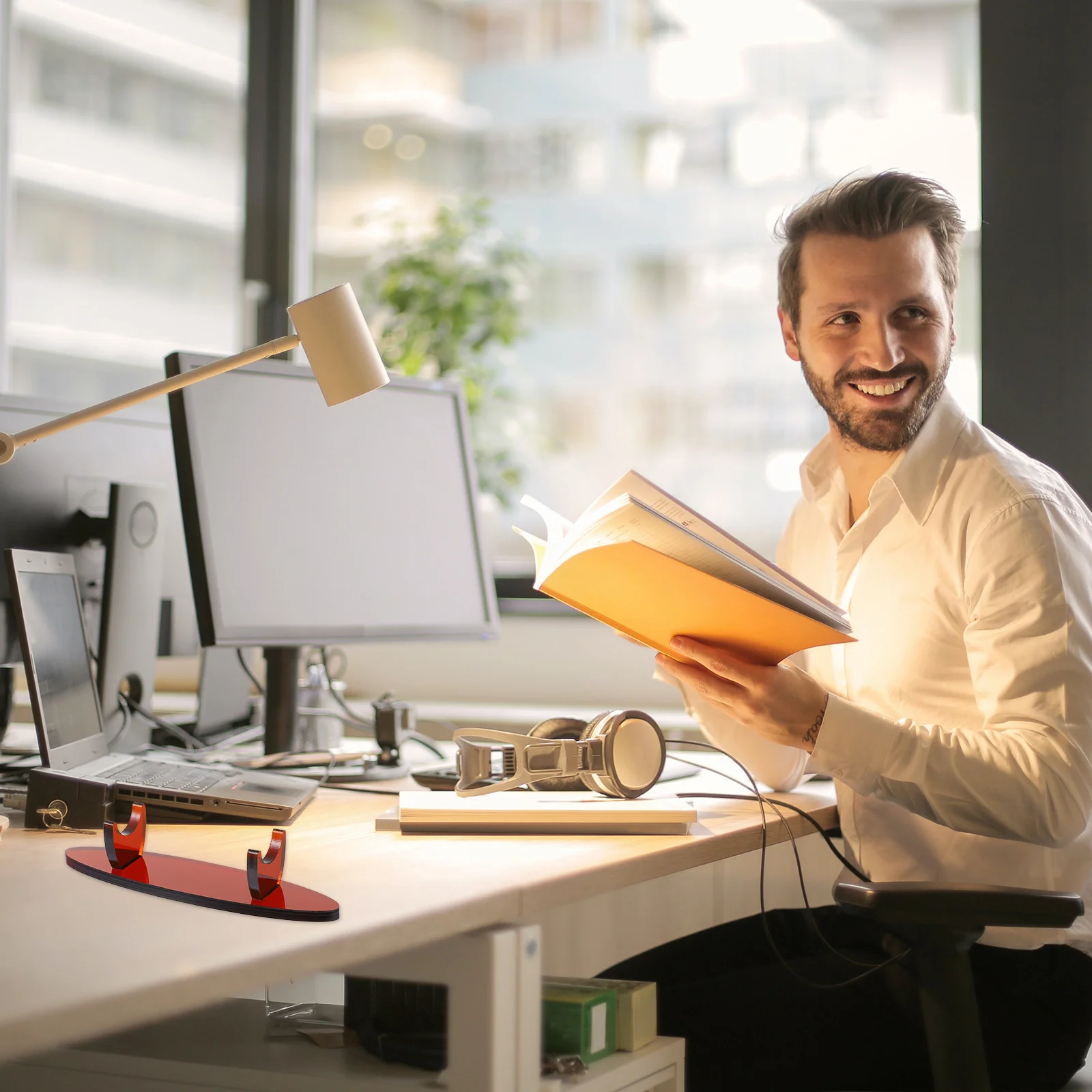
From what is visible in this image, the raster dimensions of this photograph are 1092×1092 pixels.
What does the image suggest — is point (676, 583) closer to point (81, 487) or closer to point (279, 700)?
point (279, 700)

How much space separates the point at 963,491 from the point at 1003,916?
0.52m

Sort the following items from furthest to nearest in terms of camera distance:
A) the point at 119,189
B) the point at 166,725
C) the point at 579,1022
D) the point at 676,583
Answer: the point at 119,189 → the point at 166,725 → the point at 676,583 → the point at 579,1022

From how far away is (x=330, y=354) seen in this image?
132cm

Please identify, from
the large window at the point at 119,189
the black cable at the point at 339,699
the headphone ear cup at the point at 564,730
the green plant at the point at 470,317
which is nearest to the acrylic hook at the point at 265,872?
the headphone ear cup at the point at 564,730

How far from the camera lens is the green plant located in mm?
2902

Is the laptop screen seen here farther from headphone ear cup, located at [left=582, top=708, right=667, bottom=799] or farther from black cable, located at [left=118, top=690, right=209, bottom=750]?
headphone ear cup, located at [left=582, top=708, right=667, bottom=799]

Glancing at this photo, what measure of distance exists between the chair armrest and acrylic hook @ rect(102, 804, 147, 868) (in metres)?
0.59

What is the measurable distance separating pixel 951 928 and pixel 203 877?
1.99 ft

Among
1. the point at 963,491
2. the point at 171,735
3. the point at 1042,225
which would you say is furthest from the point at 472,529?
the point at 1042,225

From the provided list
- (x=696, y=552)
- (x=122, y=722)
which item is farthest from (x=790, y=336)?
(x=122, y=722)

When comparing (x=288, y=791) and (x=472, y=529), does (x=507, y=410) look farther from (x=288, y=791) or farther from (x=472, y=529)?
(x=288, y=791)

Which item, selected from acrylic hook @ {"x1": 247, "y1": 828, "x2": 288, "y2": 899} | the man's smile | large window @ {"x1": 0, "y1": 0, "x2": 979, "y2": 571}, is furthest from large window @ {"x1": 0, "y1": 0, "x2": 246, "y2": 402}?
acrylic hook @ {"x1": 247, "y1": 828, "x2": 288, "y2": 899}

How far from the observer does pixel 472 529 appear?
1.86 m

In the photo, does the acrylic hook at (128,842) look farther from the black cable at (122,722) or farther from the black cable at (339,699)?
the black cable at (339,699)
